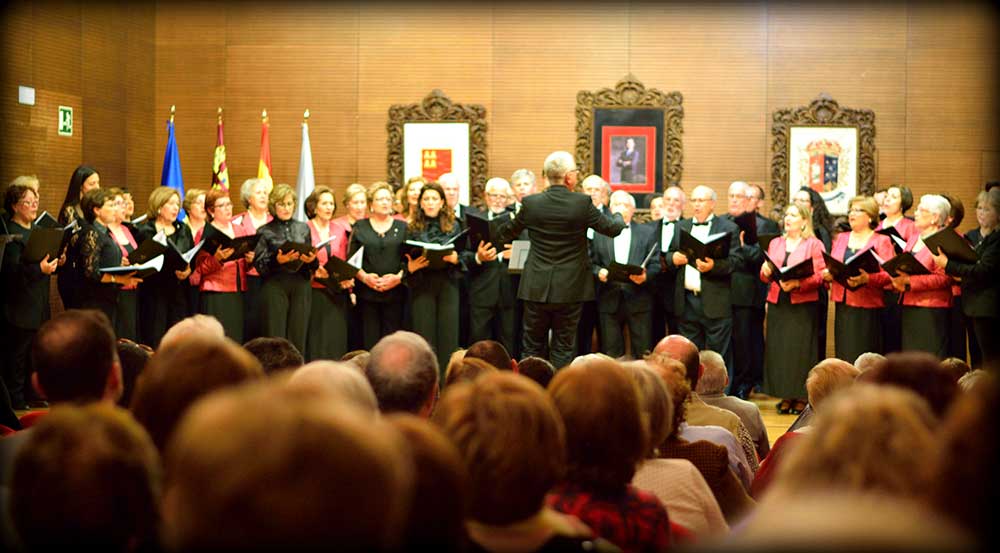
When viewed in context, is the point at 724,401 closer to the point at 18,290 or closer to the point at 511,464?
the point at 511,464

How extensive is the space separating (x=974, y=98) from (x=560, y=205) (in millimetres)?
5655

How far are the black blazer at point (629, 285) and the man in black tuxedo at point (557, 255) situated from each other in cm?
88

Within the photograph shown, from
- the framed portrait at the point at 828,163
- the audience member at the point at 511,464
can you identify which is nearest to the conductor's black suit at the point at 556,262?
the framed portrait at the point at 828,163

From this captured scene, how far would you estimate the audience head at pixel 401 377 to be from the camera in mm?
2812

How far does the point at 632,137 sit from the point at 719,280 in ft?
9.40

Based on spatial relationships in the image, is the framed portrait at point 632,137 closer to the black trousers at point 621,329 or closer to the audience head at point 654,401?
the black trousers at point 621,329

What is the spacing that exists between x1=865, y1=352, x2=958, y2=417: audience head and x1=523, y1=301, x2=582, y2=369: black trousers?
4.39 metres

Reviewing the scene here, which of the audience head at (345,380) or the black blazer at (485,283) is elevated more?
the audience head at (345,380)

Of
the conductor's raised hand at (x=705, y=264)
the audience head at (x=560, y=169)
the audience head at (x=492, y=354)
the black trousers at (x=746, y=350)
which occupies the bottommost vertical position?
the black trousers at (x=746, y=350)

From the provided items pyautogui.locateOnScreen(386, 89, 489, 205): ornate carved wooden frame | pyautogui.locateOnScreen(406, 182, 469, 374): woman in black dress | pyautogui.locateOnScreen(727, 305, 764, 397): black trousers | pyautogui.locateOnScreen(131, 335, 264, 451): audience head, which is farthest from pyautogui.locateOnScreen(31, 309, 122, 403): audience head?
pyautogui.locateOnScreen(386, 89, 489, 205): ornate carved wooden frame

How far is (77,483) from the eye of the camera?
1.34 m

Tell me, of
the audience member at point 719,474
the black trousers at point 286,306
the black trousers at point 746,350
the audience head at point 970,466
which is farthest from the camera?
the black trousers at point 746,350

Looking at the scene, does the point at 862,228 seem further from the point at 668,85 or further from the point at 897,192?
the point at 668,85

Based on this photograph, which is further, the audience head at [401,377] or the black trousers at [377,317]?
the black trousers at [377,317]
